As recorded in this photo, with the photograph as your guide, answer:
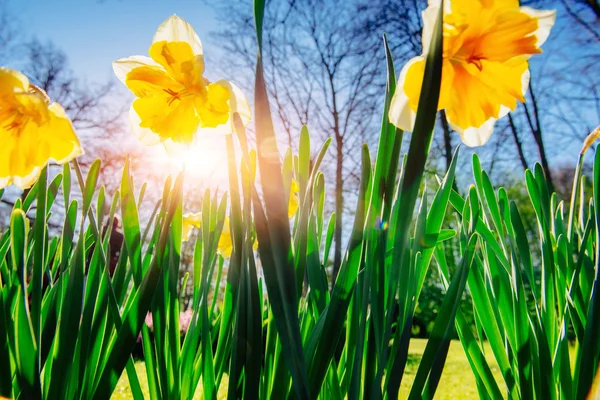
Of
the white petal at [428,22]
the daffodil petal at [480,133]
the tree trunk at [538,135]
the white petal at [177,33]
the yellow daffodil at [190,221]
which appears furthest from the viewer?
the tree trunk at [538,135]

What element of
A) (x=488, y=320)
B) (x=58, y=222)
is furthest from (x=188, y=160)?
(x=58, y=222)

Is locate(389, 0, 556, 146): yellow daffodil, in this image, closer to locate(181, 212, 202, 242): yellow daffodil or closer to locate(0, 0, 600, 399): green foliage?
locate(0, 0, 600, 399): green foliage

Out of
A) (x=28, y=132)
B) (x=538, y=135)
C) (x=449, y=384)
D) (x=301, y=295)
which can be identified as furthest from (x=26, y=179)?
(x=538, y=135)

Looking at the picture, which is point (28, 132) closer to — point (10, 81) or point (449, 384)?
point (10, 81)

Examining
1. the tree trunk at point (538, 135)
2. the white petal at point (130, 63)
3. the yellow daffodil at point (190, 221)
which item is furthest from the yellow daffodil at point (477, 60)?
the tree trunk at point (538, 135)

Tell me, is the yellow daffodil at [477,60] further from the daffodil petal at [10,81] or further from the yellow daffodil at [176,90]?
the daffodil petal at [10,81]

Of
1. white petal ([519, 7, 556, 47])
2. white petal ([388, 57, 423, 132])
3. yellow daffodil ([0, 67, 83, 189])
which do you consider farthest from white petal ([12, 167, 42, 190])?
white petal ([519, 7, 556, 47])

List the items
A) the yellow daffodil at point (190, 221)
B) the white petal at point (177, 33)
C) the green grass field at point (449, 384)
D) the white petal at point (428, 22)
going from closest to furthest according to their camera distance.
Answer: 1. the white petal at point (428, 22)
2. the white petal at point (177, 33)
3. the yellow daffodil at point (190, 221)
4. the green grass field at point (449, 384)

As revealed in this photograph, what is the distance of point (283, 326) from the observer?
484mm

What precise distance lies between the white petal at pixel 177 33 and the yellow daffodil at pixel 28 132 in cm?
19

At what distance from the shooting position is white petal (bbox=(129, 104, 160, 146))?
747 mm

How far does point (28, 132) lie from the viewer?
0.63 metres

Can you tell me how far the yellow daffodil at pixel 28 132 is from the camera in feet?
1.97

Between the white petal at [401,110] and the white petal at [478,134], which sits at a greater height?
the white petal at [478,134]
